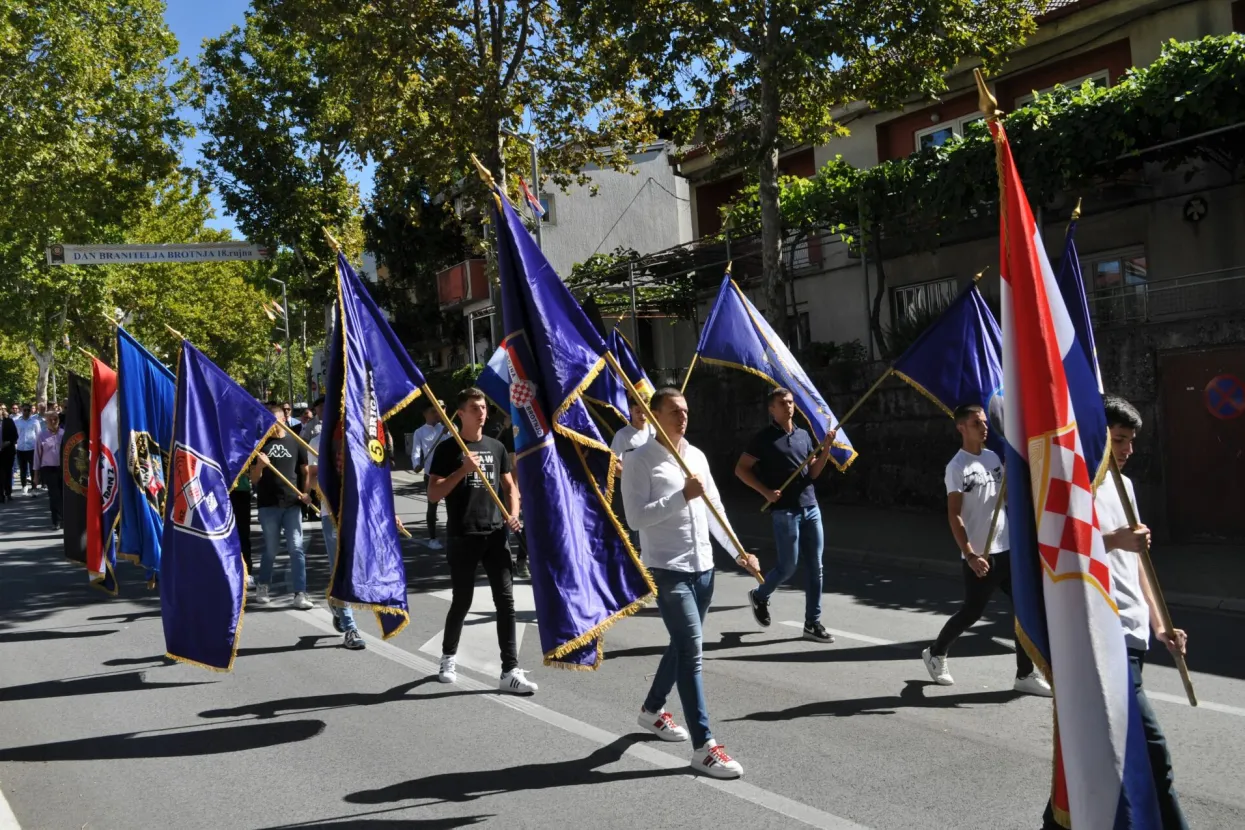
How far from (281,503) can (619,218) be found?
26900 mm

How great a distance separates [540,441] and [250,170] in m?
26.0

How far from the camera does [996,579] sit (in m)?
6.66

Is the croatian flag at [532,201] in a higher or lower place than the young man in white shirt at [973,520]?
higher

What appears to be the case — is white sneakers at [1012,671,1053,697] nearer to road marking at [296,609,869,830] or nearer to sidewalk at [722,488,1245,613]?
road marking at [296,609,869,830]

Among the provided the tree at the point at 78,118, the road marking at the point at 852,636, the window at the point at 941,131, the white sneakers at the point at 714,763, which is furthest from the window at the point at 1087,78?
the tree at the point at 78,118

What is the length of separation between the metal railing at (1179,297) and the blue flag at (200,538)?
8.84 m

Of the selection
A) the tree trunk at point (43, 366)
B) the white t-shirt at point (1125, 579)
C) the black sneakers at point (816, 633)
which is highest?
the tree trunk at point (43, 366)

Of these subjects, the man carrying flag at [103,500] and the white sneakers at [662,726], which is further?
the man carrying flag at [103,500]

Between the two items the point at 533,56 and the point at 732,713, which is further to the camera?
the point at 533,56

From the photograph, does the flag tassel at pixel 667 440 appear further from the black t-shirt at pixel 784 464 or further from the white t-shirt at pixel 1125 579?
the black t-shirt at pixel 784 464

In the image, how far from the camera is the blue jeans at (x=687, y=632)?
205 inches

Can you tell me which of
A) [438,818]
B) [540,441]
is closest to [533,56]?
[540,441]

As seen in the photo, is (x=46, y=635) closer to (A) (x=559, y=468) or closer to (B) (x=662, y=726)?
(A) (x=559, y=468)

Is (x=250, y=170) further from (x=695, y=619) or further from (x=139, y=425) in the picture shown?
(x=695, y=619)
